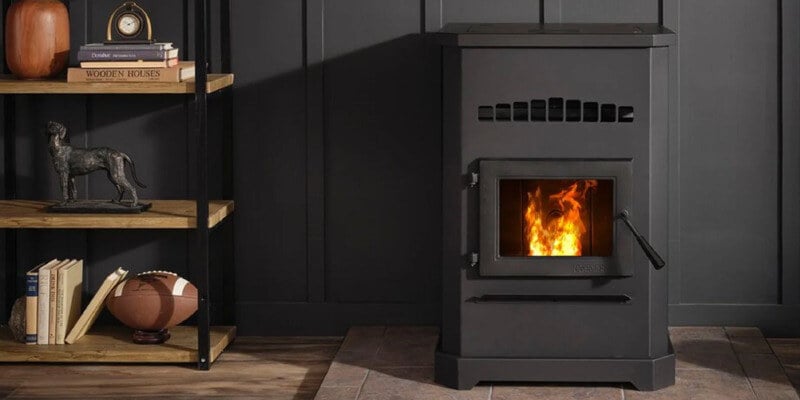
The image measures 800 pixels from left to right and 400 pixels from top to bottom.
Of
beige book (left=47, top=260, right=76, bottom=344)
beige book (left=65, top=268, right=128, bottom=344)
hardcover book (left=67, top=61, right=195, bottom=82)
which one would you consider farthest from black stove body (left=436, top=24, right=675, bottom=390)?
beige book (left=47, top=260, right=76, bottom=344)

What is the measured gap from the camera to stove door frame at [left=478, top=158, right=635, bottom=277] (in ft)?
12.1

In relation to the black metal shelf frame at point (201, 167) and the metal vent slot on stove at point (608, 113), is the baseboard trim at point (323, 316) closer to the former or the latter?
the black metal shelf frame at point (201, 167)

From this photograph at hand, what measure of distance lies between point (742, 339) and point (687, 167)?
0.57 m

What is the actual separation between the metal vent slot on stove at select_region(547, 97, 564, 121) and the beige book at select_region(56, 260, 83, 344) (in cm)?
159

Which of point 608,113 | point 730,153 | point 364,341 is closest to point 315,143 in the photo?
point 364,341

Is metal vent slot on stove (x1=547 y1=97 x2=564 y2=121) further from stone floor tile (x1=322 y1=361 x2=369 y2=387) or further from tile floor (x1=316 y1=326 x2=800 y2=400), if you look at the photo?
stone floor tile (x1=322 y1=361 x2=369 y2=387)

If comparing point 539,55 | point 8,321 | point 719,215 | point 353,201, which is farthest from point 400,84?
point 8,321

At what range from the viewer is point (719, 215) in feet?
14.3

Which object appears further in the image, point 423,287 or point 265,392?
point 423,287

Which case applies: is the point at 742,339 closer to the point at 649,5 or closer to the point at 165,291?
the point at 649,5

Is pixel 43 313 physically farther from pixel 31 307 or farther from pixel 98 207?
pixel 98 207

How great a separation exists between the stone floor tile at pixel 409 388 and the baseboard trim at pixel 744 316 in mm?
925

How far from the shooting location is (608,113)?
3693mm

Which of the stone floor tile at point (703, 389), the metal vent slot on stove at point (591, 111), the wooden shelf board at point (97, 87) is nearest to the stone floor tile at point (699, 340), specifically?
the stone floor tile at point (703, 389)
